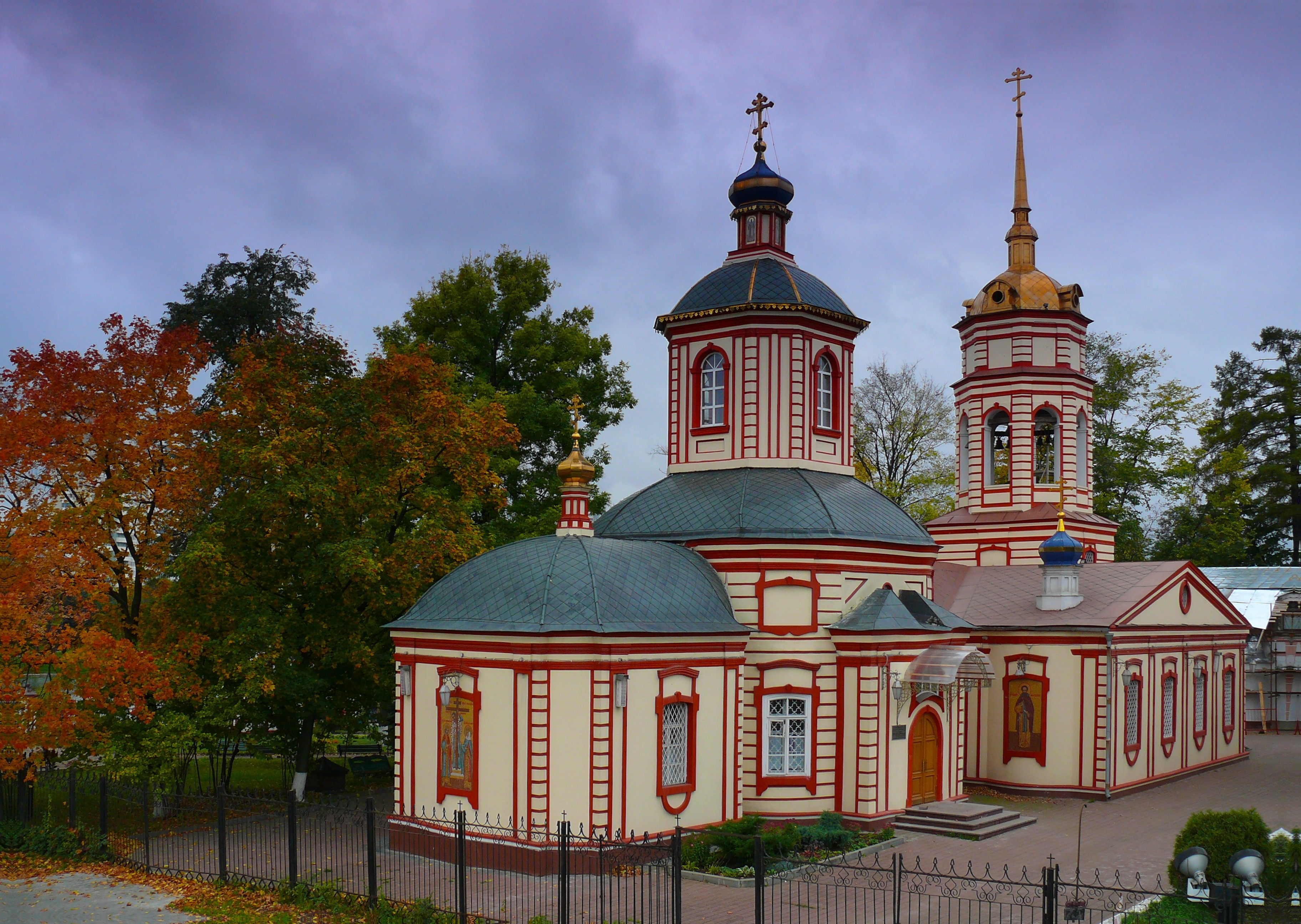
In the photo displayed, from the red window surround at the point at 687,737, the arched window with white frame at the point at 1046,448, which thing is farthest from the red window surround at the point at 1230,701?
the red window surround at the point at 687,737

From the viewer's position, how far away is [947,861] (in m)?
17.5

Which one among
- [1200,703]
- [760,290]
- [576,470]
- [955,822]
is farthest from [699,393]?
[1200,703]

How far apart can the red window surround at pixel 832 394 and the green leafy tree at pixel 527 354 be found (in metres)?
9.74

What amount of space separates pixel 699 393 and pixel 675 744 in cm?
730

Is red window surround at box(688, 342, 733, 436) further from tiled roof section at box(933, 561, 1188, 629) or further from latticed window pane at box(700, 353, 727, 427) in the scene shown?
tiled roof section at box(933, 561, 1188, 629)

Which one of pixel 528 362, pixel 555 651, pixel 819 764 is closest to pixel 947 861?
pixel 819 764

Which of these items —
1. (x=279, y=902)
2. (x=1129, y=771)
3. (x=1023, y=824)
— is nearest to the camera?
(x=279, y=902)

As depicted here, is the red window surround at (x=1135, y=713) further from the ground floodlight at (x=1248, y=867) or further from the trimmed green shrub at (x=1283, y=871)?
the ground floodlight at (x=1248, y=867)

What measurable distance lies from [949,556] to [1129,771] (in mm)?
6702

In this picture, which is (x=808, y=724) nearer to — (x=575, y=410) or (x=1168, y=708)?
(x=575, y=410)

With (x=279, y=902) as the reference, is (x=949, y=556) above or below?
above

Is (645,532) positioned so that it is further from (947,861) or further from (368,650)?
(947,861)

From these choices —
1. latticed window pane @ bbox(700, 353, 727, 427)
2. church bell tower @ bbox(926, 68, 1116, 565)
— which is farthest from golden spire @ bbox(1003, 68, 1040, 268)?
latticed window pane @ bbox(700, 353, 727, 427)

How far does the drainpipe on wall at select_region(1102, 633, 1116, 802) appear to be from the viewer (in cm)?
2341
